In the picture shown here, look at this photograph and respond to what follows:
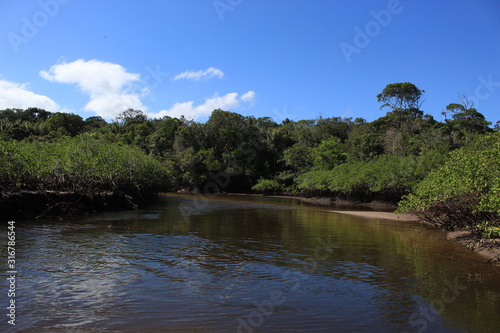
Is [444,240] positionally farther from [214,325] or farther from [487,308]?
[214,325]

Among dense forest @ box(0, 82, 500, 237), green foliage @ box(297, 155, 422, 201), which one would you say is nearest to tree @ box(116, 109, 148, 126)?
dense forest @ box(0, 82, 500, 237)

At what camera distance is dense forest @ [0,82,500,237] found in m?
16.8

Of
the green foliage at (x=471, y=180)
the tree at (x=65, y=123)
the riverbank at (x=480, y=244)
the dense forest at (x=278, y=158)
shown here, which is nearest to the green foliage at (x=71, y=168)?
the dense forest at (x=278, y=158)

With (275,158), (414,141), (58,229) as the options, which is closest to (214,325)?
(58,229)

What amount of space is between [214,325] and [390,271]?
21.2ft

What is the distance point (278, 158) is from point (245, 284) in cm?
5619

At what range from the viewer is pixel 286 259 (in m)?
11.9
